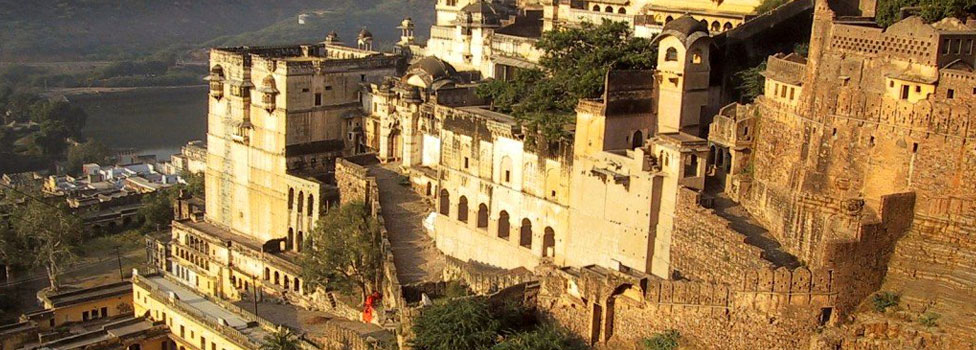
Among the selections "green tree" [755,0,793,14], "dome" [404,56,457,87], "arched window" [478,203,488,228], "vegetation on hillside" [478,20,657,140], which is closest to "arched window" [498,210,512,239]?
"arched window" [478,203,488,228]

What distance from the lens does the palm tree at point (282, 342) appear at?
2270cm

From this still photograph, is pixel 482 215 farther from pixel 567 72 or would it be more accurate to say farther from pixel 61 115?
pixel 61 115

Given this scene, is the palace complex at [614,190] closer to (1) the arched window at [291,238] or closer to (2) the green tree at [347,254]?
(1) the arched window at [291,238]

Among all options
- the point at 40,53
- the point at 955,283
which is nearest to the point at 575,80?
the point at 955,283

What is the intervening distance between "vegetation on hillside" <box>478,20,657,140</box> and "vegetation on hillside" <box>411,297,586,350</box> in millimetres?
4732

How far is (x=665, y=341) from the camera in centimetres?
1731

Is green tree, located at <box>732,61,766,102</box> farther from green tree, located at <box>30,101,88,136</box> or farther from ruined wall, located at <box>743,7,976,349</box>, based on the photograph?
green tree, located at <box>30,101,88,136</box>

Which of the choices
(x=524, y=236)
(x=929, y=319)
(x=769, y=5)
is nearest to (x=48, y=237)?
(x=524, y=236)

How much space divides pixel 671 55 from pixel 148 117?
5975cm

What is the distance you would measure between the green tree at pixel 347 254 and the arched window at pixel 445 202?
1.59 metres

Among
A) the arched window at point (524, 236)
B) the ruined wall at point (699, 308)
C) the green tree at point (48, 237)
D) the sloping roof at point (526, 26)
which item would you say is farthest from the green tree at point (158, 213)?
the ruined wall at point (699, 308)

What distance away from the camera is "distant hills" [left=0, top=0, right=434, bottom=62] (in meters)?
93.4

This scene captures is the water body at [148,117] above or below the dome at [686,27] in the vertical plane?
below

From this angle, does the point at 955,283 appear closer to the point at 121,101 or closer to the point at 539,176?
the point at 539,176
